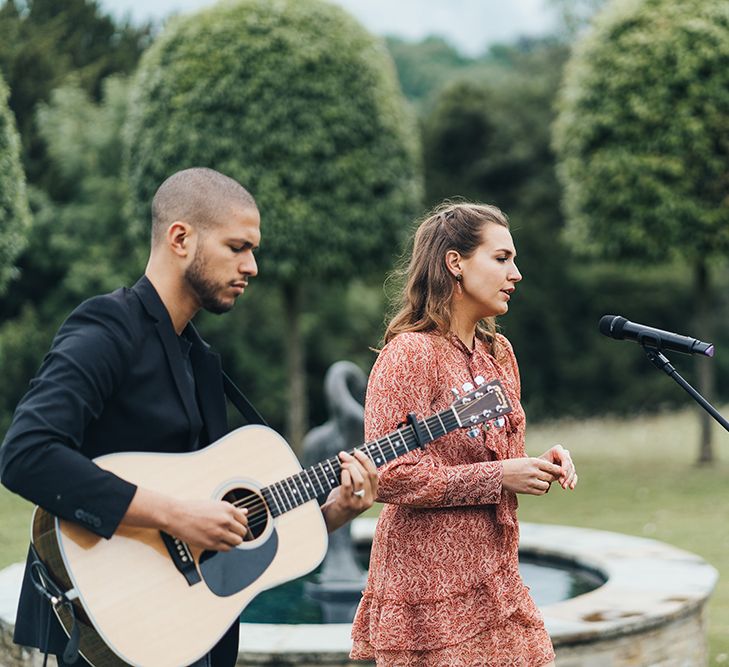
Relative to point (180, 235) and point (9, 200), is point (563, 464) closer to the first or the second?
point (180, 235)

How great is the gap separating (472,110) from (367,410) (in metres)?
22.8

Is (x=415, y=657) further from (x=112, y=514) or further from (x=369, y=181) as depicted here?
(x=369, y=181)

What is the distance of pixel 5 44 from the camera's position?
18516 millimetres

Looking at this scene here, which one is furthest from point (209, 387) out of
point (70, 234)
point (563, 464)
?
point (70, 234)

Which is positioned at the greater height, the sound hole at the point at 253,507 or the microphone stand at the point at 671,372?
the microphone stand at the point at 671,372

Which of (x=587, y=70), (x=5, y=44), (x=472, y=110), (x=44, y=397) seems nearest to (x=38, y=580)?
(x=44, y=397)

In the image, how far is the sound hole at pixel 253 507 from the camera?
2.99 metres

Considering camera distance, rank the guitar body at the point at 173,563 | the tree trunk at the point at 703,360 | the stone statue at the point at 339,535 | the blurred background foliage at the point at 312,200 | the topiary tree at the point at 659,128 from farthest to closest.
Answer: the tree trunk at the point at 703,360, the topiary tree at the point at 659,128, the blurred background foliage at the point at 312,200, the stone statue at the point at 339,535, the guitar body at the point at 173,563

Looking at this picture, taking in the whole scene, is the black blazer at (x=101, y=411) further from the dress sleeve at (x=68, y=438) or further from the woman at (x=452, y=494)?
the woman at (x=452, y=494)

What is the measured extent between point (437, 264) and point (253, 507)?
0.95 meters

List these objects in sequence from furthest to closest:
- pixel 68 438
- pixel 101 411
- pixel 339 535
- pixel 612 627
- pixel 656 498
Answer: pixel 656 498
pixel 339 535
pixel 612 627
pixel 101 411
pixel 68 438

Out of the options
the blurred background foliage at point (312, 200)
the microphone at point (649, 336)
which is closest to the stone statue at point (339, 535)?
the blurred background foliage at point (312, 200)

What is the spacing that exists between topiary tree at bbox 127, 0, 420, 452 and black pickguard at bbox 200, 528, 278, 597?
9.25 meters

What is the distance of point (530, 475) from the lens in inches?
122
